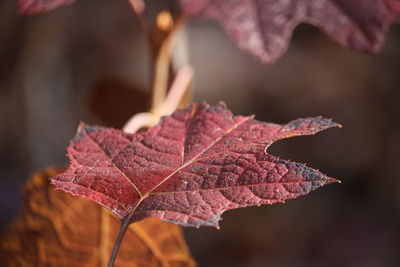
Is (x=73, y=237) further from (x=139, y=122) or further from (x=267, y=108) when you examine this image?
(x=267, y=108)

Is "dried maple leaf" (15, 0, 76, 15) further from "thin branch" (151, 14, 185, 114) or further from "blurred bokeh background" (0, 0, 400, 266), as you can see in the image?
"blurred bokeh background" (0, 0, 400, 266)

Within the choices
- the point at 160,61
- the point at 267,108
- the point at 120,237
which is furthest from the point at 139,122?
the point at 267,108

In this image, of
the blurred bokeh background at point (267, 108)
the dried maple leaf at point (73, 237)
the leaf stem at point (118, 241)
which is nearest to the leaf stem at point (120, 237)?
the leaf stem at point (118, 241)

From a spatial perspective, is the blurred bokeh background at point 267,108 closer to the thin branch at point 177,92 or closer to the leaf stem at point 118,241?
the thin branch at point 177,92

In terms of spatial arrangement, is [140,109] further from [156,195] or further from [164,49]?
[156,195]

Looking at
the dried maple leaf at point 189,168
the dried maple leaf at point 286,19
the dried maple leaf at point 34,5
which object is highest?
the dried maple leaf at point 34,5

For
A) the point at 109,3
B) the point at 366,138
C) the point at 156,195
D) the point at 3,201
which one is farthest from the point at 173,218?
the point at 109,3

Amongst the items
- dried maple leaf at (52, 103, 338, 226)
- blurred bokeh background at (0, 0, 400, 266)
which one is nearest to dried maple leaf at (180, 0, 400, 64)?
dried maple leaf at (52, 103, 338, 226)
